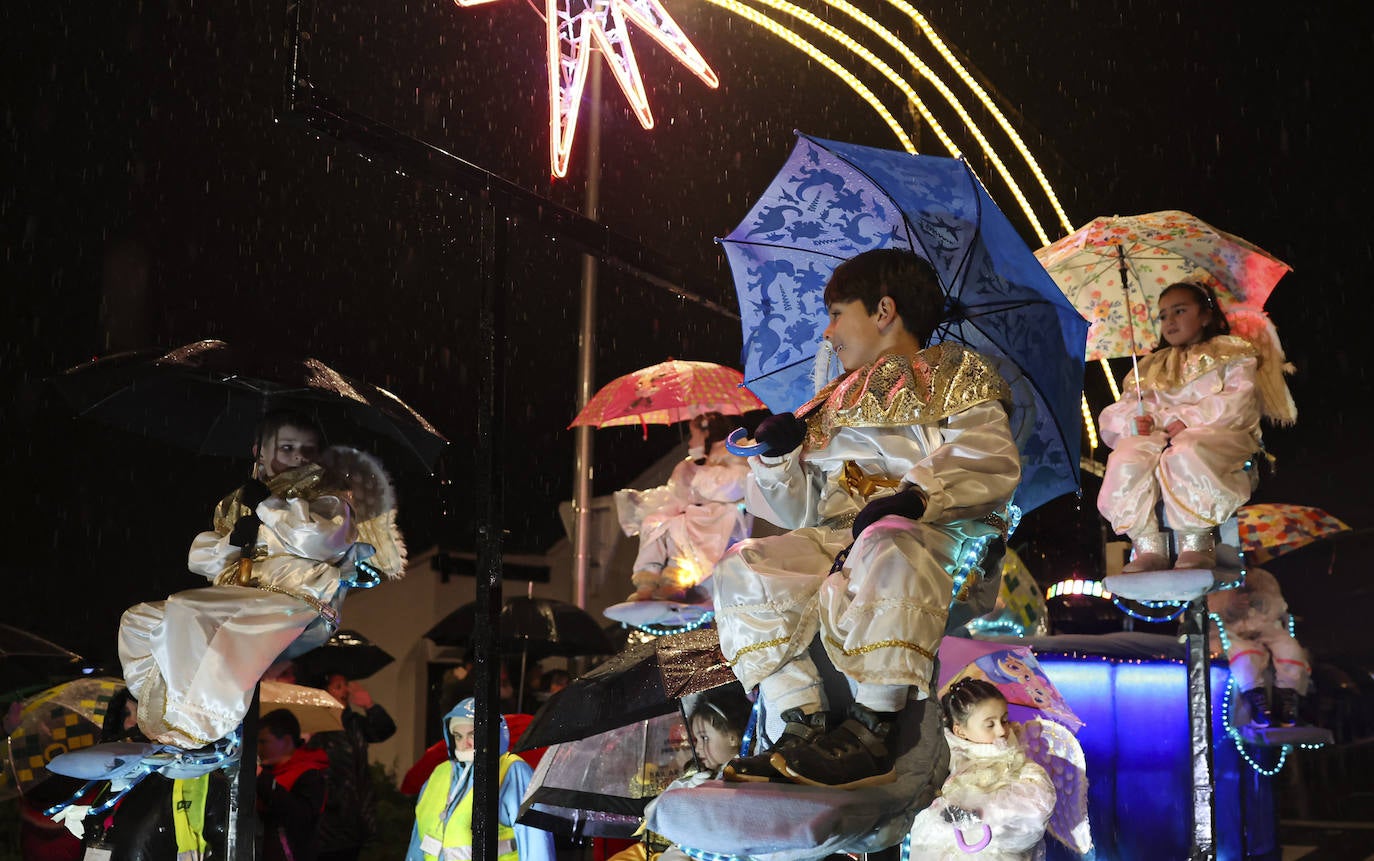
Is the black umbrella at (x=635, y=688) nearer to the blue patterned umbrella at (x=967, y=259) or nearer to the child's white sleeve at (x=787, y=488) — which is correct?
the child's white sleeve at (x=787, y=488)

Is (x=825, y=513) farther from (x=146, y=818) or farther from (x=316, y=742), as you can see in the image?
(x=316, y=742)

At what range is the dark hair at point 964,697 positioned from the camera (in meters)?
5.95

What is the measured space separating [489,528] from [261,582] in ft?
7.61

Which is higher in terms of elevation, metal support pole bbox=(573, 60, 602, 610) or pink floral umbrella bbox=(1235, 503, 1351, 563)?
Answer: metal support pole bbox=(573, 60, 602, 610)

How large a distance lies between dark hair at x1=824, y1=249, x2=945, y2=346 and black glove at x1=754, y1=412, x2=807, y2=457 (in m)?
0.58

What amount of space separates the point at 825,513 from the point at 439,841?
4269 mm

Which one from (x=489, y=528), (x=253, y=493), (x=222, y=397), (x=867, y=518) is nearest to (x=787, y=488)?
(x=867, y=518)

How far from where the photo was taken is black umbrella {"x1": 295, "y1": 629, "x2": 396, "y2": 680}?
36.4 ft

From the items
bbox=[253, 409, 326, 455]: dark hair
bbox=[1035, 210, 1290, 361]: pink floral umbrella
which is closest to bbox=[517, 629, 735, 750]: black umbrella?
bbox=[253, 409, 326, 455]: dark hair

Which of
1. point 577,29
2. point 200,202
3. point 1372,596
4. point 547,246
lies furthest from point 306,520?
point 1372,596

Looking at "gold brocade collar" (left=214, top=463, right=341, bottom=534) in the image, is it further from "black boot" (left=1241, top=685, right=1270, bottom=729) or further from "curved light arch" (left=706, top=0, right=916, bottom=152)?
"black boot" (left=1241, top=685, right=1270, bottom=729)

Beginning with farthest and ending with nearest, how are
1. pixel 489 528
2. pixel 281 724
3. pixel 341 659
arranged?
pixel 341 659 < pixel 281 724 < pixel 489 528

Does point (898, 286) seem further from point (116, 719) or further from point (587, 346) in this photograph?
point (587, 346)

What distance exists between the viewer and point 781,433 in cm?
393
